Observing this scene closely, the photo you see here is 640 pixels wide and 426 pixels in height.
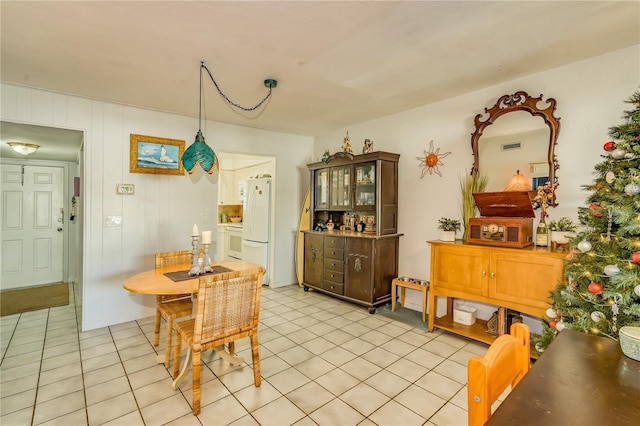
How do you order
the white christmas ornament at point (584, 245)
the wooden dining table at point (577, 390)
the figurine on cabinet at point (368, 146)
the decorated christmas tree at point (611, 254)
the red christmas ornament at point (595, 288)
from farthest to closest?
the figurine on cabinet at point (368, 146) → the white christmas ornament at point (584, 245) → the red christmas ornament at point (595, 288) → the decorated christmas tree at point (611, 254) → the wooden dining table at point (577, 390)

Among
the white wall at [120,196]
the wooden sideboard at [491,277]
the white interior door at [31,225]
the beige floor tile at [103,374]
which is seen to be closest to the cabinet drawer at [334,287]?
the wooden sideboard at [491,277]

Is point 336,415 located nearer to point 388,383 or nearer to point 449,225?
point 388,383

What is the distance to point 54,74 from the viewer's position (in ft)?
9.11

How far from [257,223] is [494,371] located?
14.8ft

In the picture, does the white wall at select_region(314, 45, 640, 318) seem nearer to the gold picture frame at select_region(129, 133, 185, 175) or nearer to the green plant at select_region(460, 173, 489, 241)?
the green plant at select_region(460, 173, 489, 241)

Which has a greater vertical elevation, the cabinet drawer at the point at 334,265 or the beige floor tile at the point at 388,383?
the cabinet drawer at the point at 334,265

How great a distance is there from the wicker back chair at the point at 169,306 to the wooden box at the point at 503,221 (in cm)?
270

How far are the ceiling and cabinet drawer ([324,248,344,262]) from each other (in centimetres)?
198

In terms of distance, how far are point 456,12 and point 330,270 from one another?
10.7ft

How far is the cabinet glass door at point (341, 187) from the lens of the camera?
14.0 ft

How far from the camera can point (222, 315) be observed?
2.12 metres

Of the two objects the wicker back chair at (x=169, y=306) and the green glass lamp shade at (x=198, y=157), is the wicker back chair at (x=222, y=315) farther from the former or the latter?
the green glass lamp shade at (x=198, y=157)

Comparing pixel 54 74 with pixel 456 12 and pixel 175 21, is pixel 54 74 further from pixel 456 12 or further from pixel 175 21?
pixel 456 12

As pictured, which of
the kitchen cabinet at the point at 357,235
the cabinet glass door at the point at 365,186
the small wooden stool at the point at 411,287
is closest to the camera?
the small wooden stool at the point at 411,287
